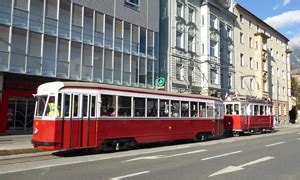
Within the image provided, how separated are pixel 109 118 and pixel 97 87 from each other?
145 centimetres

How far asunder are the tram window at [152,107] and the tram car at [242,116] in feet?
38.3

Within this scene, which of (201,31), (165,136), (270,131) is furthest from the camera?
(201,31)

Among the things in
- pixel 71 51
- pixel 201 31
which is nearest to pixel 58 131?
pixel 71 51

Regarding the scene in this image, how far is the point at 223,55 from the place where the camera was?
143 feet

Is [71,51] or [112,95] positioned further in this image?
[71,51]

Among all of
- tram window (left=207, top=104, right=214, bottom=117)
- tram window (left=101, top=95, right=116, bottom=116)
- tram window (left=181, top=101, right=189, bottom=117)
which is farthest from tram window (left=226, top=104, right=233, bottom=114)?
tram window (left=101, top=95, right=116, bottom=116)

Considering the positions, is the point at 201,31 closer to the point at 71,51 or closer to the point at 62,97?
the point at 71,51

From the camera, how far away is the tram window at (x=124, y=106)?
15.4 metres

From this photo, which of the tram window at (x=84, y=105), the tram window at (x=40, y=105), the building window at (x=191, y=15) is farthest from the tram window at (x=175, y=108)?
the building window at (x=191, y=15)

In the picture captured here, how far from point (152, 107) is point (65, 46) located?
1067 cm

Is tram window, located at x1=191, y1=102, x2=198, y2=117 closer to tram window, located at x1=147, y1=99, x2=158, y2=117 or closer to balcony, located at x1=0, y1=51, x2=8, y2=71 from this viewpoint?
tram window, located at x1=147, y1=99, x2=158, y2=117

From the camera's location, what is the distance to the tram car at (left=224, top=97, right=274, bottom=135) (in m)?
27.0

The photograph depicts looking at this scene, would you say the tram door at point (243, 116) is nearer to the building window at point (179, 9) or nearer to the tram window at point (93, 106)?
the building window at point (179, 9)

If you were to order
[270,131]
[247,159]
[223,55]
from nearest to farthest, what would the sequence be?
[247,159] < [270,131] < [223,55]
